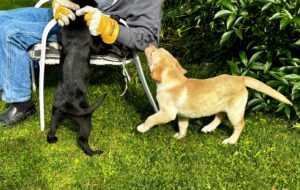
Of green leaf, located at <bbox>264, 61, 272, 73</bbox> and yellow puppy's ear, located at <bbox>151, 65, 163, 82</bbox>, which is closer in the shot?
yellow puppy's ear, located at <bbox>151, 65, 163, 82</bbox>

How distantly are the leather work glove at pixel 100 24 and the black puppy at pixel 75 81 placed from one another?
0.08 meters

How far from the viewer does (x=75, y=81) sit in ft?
12.9

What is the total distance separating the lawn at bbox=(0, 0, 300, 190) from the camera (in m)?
3.76

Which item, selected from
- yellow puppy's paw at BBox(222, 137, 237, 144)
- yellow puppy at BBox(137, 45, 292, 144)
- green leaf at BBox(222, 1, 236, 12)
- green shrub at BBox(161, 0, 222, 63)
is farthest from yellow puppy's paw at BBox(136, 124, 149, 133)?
green shrub at BBox(161, 0, 222, 63)

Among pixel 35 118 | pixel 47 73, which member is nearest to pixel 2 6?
pixel 47 73

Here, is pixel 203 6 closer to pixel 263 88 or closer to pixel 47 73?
pixel 263 88

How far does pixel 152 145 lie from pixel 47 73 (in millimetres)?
2073

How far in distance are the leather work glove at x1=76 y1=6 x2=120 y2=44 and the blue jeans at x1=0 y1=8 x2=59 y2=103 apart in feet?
1.95

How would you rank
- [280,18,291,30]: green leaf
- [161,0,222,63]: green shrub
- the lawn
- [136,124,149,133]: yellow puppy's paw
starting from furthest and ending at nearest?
[161,0,222,63]: green shrub
[136,124,149,133]: yellow puppy's paw
[280,18,291,30]: green leaf
the lawn

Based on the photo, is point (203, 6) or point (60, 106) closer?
point (60, 106)

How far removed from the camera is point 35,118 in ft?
15.3

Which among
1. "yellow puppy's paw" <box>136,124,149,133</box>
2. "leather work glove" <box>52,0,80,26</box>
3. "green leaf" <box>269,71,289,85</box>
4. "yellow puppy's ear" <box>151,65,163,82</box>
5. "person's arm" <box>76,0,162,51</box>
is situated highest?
"leather work glove" <box>52,0,80,26</box>

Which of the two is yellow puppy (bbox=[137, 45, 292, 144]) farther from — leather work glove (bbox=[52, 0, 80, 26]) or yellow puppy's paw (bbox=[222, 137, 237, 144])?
leather work glove (bbox=[52, 0, 80, 26])

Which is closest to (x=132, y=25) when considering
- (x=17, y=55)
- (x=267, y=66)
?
(x=17, y=55)
